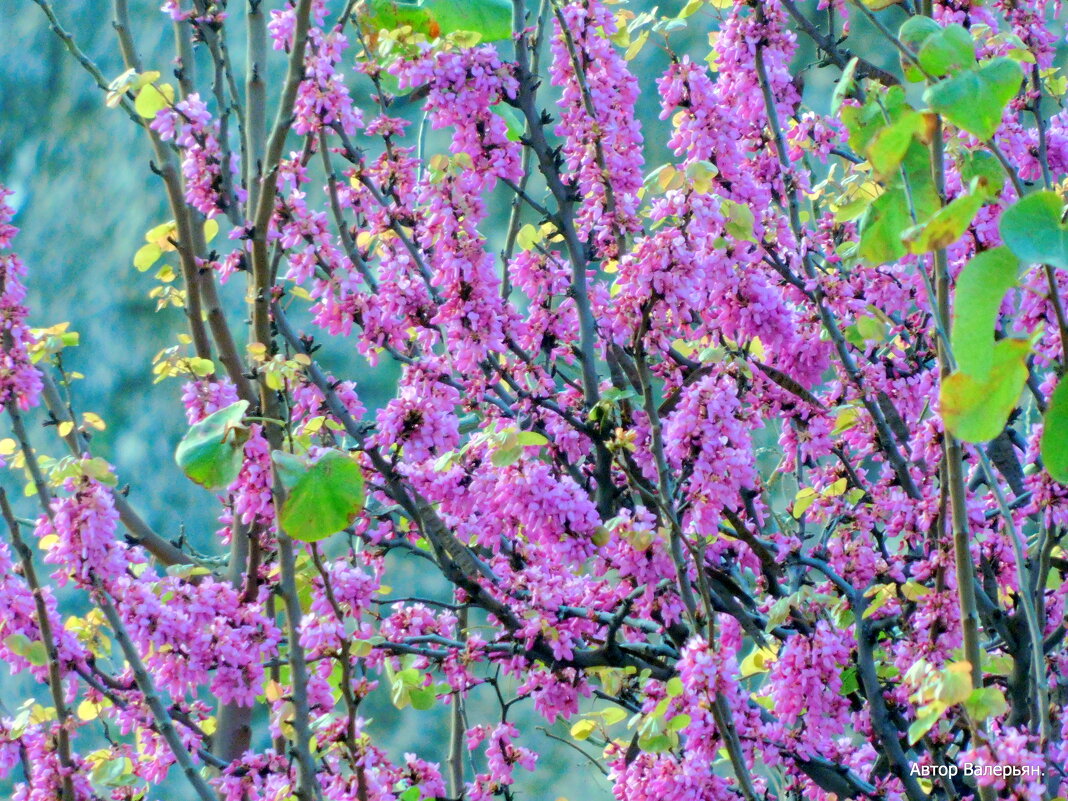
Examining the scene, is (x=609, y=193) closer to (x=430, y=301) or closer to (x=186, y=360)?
(x=430, y=301)

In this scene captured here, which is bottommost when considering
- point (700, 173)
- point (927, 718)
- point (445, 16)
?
point (927, 718)

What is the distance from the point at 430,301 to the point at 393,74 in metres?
0.40

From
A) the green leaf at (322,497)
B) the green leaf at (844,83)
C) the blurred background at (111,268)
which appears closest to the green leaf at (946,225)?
the green leaf at (844,83)

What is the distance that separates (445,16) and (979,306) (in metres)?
1.12

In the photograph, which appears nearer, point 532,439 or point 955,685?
point 955,685

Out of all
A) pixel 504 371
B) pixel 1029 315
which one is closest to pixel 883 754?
pixel 1029 315

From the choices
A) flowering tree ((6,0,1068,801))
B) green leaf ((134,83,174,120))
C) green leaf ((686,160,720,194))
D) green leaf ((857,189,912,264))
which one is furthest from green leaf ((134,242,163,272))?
green leaf ((857,189,912,264))

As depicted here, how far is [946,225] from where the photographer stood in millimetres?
661

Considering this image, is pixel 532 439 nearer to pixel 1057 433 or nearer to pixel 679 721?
pixel 679 721

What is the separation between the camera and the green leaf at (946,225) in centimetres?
65

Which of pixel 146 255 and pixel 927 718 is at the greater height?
pixel 146 255

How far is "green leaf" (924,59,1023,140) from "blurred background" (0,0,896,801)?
3.41 meters

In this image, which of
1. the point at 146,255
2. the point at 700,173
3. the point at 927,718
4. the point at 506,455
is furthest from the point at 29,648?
the point at 927,718

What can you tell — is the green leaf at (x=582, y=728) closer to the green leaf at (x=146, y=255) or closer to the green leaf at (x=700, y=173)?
the green leaf at (x=700, y=173)
